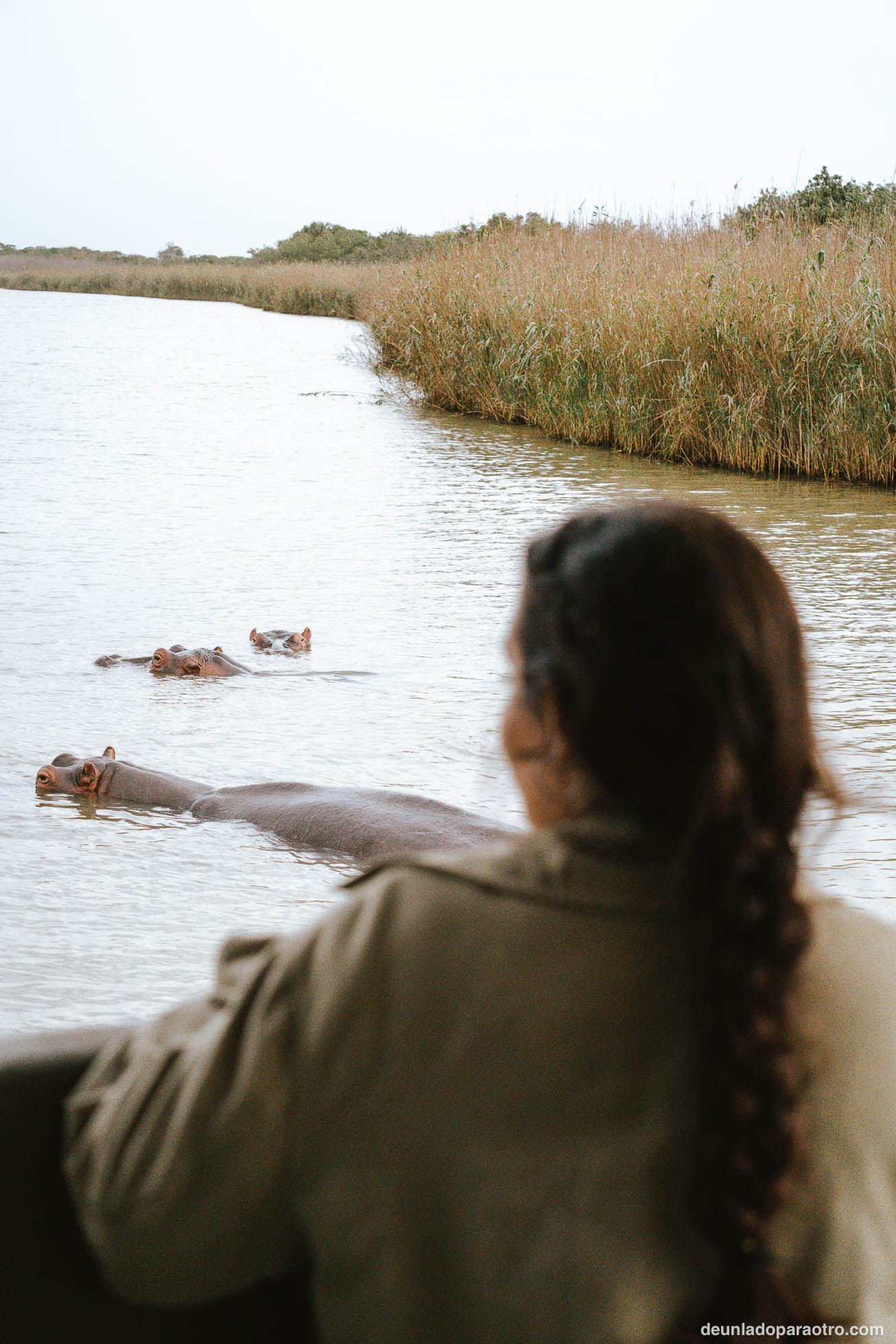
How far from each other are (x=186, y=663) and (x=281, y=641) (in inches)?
23.0

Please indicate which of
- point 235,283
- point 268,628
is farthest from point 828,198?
point 235,283

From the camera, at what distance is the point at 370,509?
356 inches

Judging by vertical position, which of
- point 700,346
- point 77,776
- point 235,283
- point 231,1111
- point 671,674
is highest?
point 235,283

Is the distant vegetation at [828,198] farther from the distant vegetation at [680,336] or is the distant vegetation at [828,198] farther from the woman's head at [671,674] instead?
the woman's head at [671,674]

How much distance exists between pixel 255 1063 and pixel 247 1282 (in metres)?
0.22

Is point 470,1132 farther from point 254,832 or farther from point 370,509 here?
point 370,509

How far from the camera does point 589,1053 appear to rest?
2.77 feet

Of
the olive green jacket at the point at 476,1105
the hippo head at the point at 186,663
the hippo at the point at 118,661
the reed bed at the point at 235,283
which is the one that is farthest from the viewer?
the reed bed at the point at 235,283

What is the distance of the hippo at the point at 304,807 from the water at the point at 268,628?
0.20 feet

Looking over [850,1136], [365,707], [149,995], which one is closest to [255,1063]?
[850,1136]

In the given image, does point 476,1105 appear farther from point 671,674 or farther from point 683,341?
point 683,341

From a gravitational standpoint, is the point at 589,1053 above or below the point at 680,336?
below

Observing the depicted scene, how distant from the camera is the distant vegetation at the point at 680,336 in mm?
9312

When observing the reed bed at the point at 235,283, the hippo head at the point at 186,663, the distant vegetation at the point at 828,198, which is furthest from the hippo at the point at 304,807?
the reed bed at the point at 235,283
